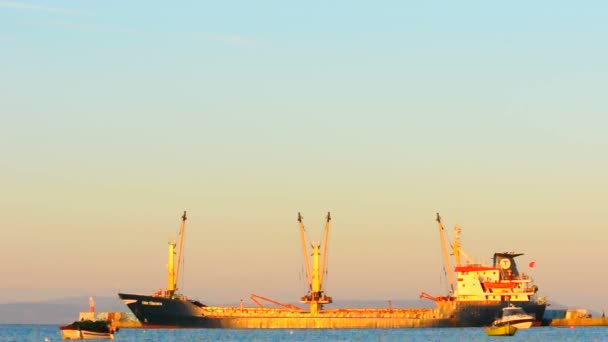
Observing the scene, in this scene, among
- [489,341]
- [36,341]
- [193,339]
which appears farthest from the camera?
[36,341]

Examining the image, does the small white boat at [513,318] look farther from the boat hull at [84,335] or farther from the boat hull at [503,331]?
the boat hull at [84,335]

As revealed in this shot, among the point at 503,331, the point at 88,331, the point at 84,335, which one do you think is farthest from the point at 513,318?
the point at 84,335

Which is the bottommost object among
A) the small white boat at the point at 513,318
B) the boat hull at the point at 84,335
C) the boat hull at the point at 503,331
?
the boat hull at the point at 84,335

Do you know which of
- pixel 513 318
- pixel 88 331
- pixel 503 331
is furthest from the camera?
pixel 513 318

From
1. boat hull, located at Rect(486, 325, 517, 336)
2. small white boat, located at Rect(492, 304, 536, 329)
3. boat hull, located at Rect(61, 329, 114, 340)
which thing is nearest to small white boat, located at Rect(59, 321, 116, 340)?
boat hull, located at Rect(61, 329, 114, 340)

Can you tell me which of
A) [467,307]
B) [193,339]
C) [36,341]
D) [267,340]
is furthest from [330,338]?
[36,341]

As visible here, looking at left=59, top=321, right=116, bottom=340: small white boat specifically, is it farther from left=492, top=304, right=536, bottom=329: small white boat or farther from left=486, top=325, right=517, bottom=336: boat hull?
left=492, top=304, right=536, bottom=329: small white boat

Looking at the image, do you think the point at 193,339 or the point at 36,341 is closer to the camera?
the point at 193,339

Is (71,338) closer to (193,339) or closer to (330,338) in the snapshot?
(193,339)

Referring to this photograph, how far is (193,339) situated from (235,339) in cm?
798

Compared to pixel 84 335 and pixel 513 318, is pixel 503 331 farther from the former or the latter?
pixel 84 335

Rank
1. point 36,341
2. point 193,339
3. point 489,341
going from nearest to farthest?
point 489,341 < point 193,339 < point 36,341

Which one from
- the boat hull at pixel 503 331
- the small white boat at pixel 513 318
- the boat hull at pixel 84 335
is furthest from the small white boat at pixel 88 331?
the small white boat at pixel 513 318

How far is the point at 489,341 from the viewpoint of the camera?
159750 millimetres
